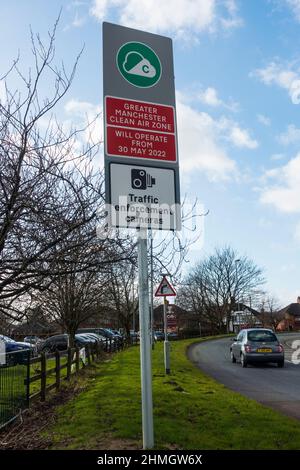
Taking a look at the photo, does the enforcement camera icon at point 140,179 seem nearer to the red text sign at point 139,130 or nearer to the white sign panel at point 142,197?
the white sign panel at point 142,197

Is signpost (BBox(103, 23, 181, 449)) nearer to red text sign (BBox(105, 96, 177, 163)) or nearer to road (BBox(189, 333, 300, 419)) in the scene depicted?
red text sign (BBox(105, 96, 177, 163))

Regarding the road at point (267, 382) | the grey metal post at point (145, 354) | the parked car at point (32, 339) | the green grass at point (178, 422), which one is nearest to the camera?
the grey metal post at point (145, 354)

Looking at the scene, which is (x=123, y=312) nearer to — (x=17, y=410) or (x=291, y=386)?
(x=291, y=386)

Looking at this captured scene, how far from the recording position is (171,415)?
7.36m

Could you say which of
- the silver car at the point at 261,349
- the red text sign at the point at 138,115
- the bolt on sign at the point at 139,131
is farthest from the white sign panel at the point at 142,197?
the silver car at the point at 261,349

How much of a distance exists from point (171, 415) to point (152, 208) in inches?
146

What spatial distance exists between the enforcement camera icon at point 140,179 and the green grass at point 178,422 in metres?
2.86

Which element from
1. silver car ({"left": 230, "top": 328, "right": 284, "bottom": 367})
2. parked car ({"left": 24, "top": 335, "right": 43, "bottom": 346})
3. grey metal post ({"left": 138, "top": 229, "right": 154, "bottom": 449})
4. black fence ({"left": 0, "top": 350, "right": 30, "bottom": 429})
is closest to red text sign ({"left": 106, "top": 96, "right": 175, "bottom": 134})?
grey metal post ({"left": 138, "top": 229, "right": 154, "bottom": 449})

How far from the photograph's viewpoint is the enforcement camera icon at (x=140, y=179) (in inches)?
205

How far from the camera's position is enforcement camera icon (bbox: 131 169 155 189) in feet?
17.1

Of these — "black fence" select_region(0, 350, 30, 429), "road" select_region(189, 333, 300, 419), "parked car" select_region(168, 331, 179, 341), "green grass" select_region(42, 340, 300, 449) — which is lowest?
"parked car" select_region(168, 331, 179, 341)

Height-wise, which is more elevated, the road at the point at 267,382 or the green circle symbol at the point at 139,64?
the green circle symbol at the point at 139,64

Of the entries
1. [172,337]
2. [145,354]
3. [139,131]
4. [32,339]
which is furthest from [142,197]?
[172,337]

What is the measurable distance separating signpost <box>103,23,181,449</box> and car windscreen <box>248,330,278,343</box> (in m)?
14.2
